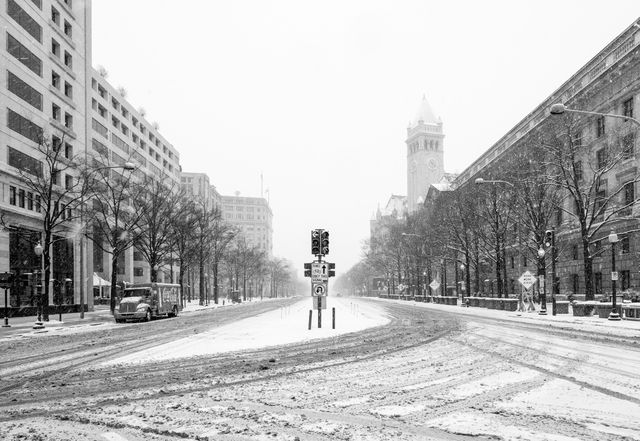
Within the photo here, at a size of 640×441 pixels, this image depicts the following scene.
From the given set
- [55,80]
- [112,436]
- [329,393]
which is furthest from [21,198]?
[112,436]

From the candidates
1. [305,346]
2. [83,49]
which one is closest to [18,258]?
[83,49]

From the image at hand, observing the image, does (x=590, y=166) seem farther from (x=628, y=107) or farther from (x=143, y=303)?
(x=143, y=303)

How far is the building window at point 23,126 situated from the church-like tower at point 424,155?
128244 millimetres

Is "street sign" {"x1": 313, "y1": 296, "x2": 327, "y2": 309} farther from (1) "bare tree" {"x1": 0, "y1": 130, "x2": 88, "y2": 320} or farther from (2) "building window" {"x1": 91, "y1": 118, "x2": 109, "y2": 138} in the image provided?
(2) "building window" {"x1": 91, "y1": 118, "x2": 109, "y2": 138}

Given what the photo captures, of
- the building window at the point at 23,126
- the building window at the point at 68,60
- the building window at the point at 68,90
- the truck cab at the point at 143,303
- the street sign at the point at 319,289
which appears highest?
the building window at the point at 68,60

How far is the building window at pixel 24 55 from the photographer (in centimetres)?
4034

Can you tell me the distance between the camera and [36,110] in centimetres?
4341

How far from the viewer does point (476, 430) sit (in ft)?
20.5

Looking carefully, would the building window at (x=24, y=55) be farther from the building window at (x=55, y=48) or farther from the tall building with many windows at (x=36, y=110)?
the building window at (x=55, y=48)

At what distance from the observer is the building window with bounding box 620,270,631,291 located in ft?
144

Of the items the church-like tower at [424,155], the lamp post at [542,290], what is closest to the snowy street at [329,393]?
the lamp post at [542,290]

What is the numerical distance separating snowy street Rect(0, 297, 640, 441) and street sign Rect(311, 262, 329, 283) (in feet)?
20.6

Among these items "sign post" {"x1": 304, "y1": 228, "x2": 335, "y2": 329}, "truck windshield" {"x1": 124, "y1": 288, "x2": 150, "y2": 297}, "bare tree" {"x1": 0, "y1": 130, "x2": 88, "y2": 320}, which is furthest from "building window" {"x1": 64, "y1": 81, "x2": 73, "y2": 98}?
"sign post" {"x1": 304, "y1": 228, "x2": 335, "y2": 329}

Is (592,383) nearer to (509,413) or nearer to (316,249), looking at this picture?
(509,413)
